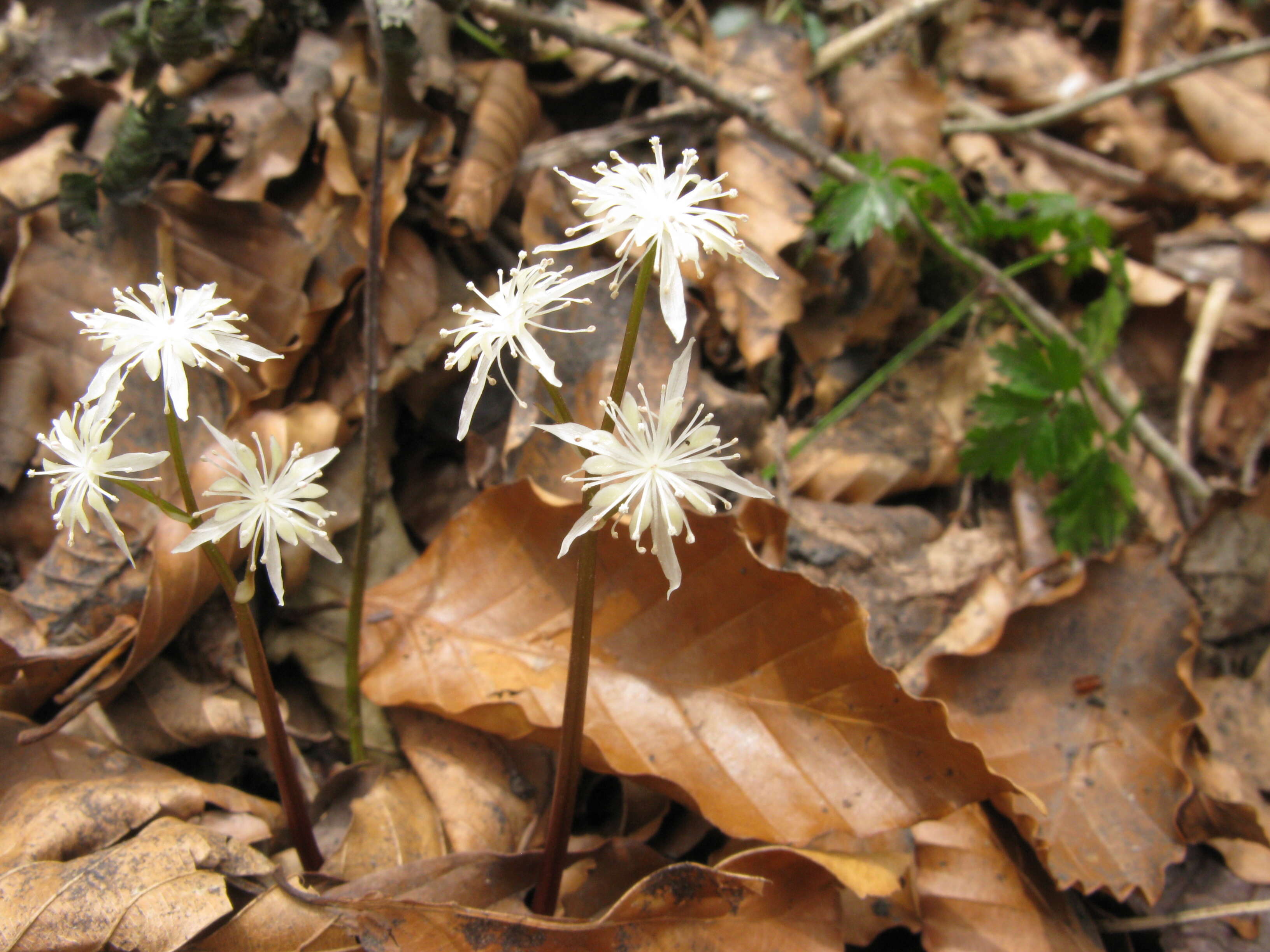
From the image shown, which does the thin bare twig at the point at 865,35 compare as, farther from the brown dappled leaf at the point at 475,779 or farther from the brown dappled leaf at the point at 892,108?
the brown dappled leaf at the point at 475,779

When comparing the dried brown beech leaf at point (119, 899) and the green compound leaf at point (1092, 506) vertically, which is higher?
the dried brown beech leaf at point (119, 899)

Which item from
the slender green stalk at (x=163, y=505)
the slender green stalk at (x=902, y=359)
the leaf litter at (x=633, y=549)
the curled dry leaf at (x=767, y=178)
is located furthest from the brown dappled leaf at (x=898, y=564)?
the slender green stalk at (x=163, y=505)

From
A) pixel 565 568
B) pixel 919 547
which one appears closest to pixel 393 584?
pixel 565 568

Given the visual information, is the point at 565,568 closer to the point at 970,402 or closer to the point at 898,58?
the point at 970,402

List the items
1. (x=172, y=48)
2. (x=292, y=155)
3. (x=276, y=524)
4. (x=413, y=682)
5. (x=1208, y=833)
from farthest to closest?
(x=292, y=155)
(x=172, y=48)
(x=1208, y=833)
(x=413, y=682)
(x=276, y=524)

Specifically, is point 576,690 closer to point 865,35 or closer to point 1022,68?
point 865,35

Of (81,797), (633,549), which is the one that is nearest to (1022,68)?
(633,549)
